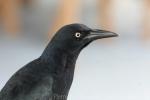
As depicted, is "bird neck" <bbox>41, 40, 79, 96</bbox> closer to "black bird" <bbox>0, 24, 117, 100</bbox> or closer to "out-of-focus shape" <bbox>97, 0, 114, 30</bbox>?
"black bird" <bbox>0, 24, 117, 100</bbox>

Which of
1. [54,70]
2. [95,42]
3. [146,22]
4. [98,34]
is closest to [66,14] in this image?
[95,42]

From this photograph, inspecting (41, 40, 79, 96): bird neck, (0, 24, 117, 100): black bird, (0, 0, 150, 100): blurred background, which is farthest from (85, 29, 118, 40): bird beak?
(0, 0, 150, 100): blurred background

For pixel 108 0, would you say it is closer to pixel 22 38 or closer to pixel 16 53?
pixel 22 38

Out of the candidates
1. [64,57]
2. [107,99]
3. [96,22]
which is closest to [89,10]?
[96,22]

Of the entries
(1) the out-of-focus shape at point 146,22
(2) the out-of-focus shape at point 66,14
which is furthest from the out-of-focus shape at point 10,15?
(1) the out-of-focus shape at point 146,22

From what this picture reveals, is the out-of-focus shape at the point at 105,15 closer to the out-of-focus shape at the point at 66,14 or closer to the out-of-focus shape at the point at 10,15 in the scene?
the out-of-focus shape at the point at 66,14
